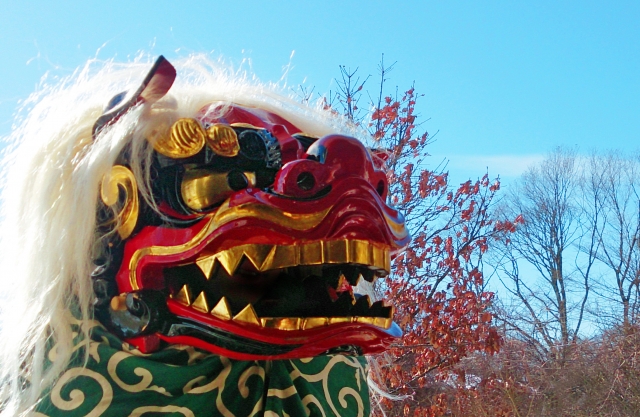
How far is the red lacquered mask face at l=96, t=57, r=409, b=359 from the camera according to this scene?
0.76m

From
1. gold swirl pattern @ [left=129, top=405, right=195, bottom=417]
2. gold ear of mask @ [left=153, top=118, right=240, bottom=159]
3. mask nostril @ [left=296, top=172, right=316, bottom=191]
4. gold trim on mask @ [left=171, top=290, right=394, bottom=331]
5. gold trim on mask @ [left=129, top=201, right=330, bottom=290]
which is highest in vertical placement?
gold ear of mask @ [left=153, top=118, right=240, bottom=159]

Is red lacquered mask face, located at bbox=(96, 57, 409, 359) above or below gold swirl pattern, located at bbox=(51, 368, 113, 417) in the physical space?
above

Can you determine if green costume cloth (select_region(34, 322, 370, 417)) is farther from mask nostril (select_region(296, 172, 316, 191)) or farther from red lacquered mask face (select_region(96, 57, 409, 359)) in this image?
mask nostril (select_region(296, 172, 316, 191))

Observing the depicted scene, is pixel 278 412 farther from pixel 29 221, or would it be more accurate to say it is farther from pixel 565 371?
pixel 565 371

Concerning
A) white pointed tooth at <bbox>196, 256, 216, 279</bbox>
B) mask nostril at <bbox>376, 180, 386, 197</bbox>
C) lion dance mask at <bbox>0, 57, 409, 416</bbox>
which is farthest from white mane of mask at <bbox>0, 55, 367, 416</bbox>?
mask nostril at <bbox>376, 180, 386, 197</bbox>

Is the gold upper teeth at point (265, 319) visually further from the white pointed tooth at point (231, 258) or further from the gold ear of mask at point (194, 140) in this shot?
the gold ear of mask at point (194, 140)

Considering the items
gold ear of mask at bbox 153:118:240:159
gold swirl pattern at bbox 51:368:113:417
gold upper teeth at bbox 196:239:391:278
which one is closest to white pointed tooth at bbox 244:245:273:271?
gold upper teeth at bbox 196:239:391:278

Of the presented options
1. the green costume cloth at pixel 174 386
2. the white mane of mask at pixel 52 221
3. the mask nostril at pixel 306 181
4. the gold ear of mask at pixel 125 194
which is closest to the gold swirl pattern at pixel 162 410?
the green costume cloth at pixel 174 386

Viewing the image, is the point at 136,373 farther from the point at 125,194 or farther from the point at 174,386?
the point at 125,194

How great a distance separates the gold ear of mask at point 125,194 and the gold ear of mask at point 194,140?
0.17ft

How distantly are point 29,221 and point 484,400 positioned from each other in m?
4.81

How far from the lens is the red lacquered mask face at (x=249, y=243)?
758 millimetres

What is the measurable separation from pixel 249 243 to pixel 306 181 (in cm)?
10

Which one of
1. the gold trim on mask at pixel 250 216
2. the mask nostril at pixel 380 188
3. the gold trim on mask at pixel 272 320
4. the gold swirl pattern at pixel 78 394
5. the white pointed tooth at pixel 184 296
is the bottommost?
the gold swirl pattern at pixel 78 394
